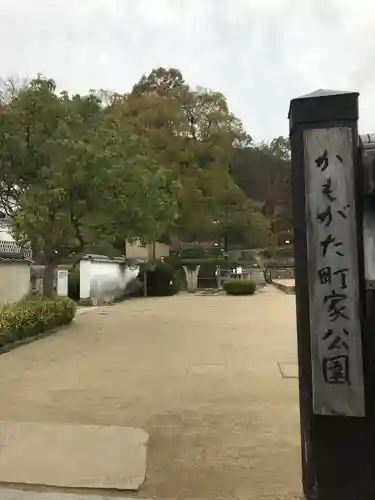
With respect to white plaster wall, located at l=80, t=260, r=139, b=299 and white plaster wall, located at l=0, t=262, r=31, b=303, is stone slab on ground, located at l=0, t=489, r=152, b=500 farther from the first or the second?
white plaster wall, located at l=80, t=260, r=139, b=299

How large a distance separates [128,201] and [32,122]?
2.79 m

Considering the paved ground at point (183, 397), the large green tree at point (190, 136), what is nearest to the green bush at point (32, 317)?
the paved ground at point (183, 397)

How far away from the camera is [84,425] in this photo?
17.3 ft

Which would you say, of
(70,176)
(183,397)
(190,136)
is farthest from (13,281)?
(190,136)

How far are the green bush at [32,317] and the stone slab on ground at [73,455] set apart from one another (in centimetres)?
556

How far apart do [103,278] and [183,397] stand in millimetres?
18698

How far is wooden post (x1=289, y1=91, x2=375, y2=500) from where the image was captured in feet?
10.0

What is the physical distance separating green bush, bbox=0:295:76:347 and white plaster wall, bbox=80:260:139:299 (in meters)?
8.31

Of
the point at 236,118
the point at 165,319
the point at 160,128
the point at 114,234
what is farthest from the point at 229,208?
the point at 114,234

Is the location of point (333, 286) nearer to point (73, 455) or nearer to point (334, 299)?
point (334, 299)

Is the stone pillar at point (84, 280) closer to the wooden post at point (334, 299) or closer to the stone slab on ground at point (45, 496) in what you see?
the stone slab on ground at point (45, 496)

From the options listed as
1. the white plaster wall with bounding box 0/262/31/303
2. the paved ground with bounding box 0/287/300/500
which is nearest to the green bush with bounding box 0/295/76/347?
the paved ground with bounding box 0/287/300/500

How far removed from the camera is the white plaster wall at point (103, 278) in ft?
74.2

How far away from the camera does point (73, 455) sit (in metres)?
4.42
